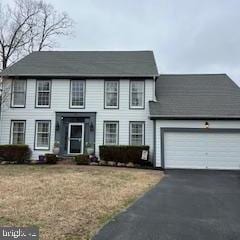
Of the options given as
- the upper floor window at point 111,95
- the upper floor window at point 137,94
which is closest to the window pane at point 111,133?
the upper floor window at point 111,95

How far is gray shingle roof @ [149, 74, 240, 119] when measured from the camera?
68.8 feet

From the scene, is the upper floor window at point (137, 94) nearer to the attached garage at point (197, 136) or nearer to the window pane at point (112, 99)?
the window pane at point (112, 99)

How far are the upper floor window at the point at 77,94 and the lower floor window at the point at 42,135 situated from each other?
6.36ft

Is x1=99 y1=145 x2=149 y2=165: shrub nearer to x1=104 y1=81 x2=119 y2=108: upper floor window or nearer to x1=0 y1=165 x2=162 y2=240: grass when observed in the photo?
x1=104 y1=81 x2=119 y2=108: upper floor window

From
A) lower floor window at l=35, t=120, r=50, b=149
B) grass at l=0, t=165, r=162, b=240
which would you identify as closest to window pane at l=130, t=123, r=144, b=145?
lower floor window at l=35, t=120, r=50, b=149

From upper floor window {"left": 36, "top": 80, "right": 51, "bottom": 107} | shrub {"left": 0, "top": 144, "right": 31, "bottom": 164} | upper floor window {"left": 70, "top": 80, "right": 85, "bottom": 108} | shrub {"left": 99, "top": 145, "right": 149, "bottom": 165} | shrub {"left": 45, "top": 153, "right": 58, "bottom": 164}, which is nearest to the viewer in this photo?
shrub {"left": 45, "top": 153, "right": 58, "bottom": 164}

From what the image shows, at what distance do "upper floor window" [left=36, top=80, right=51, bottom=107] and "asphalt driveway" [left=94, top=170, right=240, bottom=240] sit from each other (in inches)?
452

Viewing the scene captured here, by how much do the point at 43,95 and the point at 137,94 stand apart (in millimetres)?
5597

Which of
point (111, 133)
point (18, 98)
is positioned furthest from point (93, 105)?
point (18, 98)

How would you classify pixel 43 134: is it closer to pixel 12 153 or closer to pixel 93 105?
pixel 12 153

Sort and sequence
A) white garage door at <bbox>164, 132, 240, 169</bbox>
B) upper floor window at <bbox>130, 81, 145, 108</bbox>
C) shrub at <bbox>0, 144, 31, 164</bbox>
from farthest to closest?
upper floor window at <bbox>130, 81, 145, 108</bbox>, shrub at <bbox>0, 144, 31, 164</bbox>, white garage door at <bbox>164, 132, 240, 169</bbox>

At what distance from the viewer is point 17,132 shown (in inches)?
902

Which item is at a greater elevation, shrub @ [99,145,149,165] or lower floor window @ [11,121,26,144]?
lower floor window @ [11,121,26,144]

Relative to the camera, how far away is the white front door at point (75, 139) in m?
22.6
